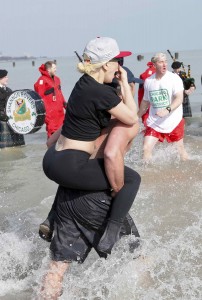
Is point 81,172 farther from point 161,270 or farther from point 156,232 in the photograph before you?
point 156,232

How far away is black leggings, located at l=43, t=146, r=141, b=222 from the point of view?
138 inches

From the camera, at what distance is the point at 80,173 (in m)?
3.49

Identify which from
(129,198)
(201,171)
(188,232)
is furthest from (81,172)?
(201,171)

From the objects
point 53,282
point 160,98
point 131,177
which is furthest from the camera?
point 160,98

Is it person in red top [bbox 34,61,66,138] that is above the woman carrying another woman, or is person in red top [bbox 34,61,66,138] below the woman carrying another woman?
below

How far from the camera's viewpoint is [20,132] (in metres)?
10.9

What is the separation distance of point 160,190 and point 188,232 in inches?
70.7

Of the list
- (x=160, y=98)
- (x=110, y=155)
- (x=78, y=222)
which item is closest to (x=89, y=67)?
(x=110, y=155)

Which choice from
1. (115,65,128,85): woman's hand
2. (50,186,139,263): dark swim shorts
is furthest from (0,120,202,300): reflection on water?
(115,65,128,85): woman's hand

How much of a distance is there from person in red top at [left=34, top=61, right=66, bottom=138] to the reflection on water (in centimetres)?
244

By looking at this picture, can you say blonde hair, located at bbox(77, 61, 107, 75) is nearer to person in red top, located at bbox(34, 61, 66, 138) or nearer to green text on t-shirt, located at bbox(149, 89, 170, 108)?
green text on t-shirt, located at bbox(149, 89, 170, 108)

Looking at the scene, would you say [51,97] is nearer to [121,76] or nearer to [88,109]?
[121,76]

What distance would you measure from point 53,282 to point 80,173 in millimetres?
748

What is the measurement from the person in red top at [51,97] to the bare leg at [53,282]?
273 inches
